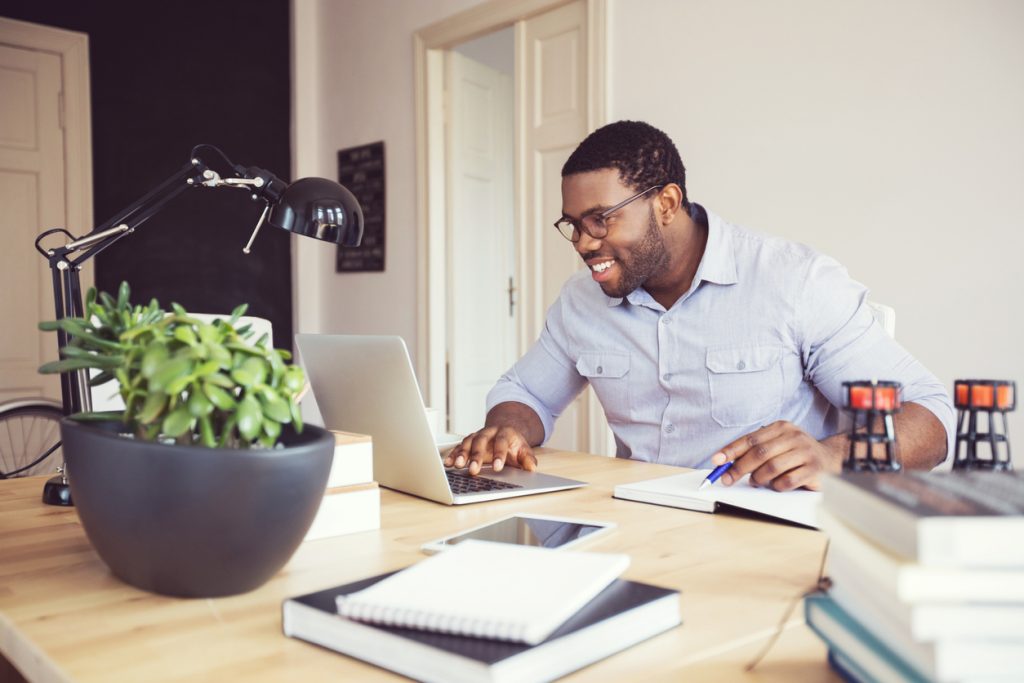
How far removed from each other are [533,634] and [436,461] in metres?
0.60

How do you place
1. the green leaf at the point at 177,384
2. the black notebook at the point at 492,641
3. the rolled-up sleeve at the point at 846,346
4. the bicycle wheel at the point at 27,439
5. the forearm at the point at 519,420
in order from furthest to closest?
the bicycle wheel at the point at 27,439 → the forearm at the point at 519,420 → the rolled-up sleeve at the point at 846,346 → the green leaf at the point at 177,384 → the black notebook at the point at 492,641

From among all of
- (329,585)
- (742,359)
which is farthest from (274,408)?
(742,359)

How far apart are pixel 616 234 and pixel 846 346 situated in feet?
1.68

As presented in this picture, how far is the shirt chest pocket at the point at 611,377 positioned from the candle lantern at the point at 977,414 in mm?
1046

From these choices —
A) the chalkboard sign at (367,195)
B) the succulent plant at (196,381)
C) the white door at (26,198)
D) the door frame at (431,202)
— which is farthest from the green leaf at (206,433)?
the chalkboard sign at (367,195)

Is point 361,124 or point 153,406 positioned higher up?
point 361,124

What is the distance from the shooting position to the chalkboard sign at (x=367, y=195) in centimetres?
435

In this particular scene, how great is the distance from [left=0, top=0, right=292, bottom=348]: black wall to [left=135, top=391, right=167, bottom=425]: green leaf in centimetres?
356

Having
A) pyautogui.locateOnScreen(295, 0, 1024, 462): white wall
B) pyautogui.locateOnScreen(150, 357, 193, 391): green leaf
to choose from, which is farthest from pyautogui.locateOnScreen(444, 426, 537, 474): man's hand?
pyautogui.locateOnScreen(295, 0, 1024, 462): white wall

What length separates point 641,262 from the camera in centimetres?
178

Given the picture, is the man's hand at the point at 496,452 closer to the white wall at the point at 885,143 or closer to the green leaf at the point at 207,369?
the green leaf at the point at 207,369

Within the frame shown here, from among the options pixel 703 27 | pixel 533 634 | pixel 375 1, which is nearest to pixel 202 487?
pixel 533 634

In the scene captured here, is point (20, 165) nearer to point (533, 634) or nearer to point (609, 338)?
point (609, 338)

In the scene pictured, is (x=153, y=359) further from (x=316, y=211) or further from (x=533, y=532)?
(x=316, y=211)
